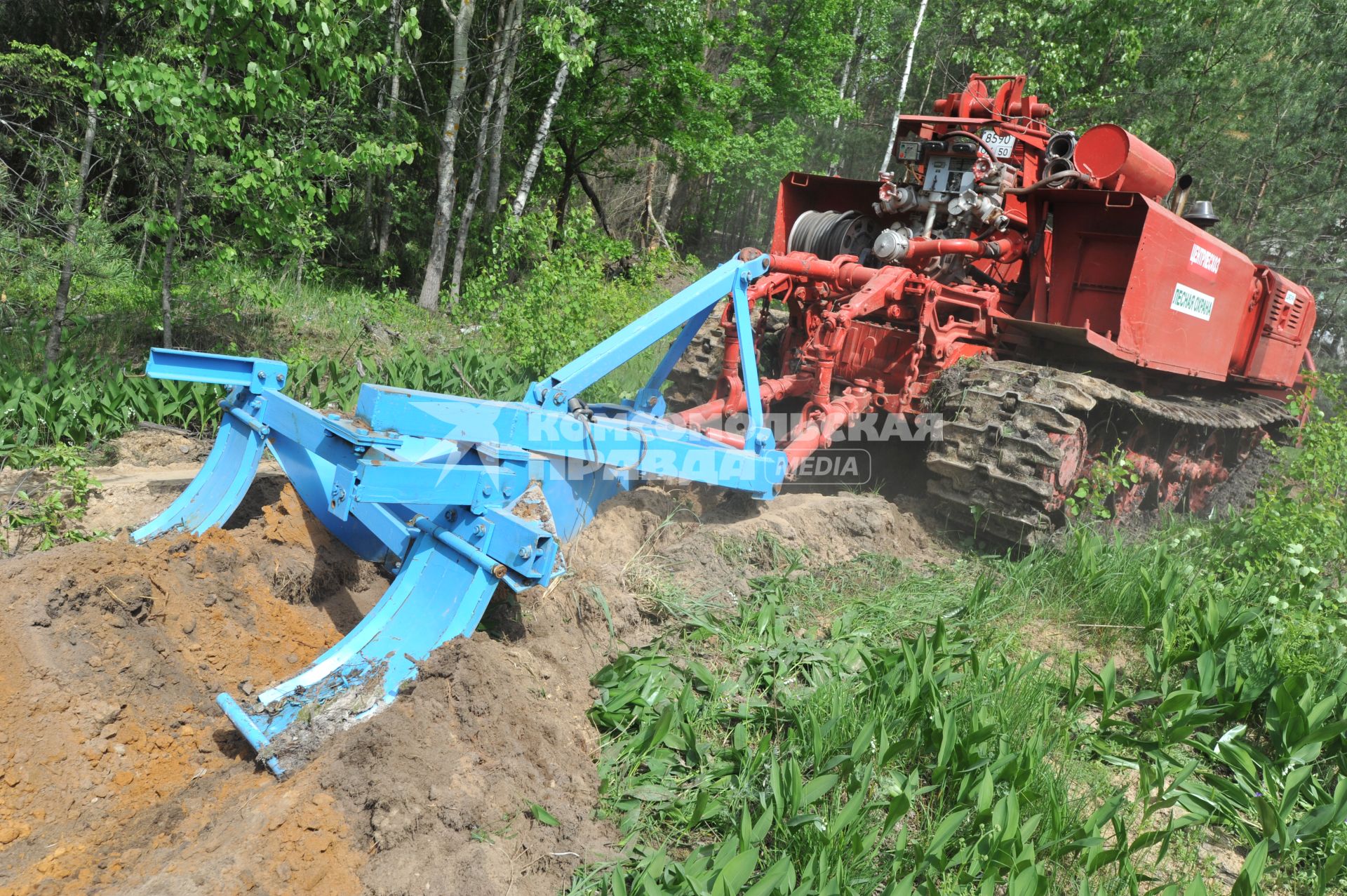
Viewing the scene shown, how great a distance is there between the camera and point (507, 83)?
11.6 metres

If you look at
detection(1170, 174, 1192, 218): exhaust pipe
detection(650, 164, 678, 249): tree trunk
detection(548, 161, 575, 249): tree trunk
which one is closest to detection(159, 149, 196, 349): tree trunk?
detection(1170, 174, 1192, 218): exhaust pipe

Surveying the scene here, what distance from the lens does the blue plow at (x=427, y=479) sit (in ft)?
9.04

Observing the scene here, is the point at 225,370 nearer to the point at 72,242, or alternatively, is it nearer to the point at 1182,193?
the point at 72,242

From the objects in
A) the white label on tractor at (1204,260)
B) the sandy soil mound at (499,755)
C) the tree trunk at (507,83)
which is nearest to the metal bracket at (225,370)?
the sandy soil mound at (499,755)

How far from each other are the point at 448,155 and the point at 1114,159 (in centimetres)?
763

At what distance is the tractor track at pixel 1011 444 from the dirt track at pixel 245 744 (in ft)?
8.29

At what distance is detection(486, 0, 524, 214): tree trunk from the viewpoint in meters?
11.2

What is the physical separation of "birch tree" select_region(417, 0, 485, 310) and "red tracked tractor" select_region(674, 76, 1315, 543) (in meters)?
4.90

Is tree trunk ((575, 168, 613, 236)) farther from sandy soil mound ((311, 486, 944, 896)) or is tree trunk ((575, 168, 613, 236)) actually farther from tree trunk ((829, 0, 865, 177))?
sandy soil mound ((311, 486, 944, 896))

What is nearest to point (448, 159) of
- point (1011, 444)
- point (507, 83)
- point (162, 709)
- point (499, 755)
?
point (507, 83)

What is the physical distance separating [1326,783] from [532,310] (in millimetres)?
6394

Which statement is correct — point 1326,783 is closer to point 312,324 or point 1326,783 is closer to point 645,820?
point 645,820

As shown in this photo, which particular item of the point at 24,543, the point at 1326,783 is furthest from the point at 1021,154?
the point at 24,543

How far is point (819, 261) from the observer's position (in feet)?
19.9
